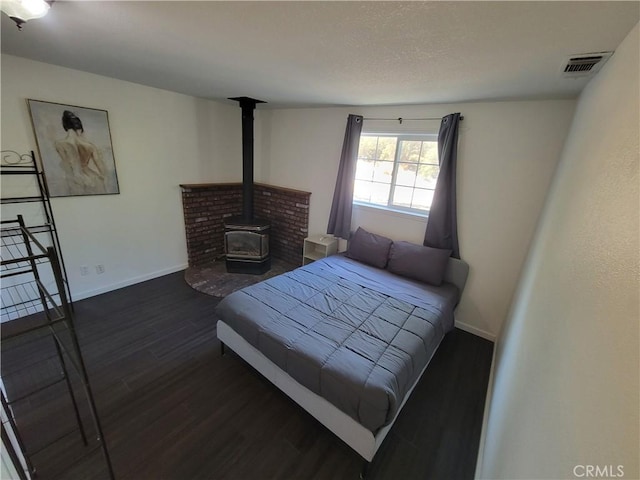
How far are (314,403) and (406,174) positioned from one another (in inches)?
103

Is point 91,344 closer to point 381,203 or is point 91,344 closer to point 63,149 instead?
point 63,149

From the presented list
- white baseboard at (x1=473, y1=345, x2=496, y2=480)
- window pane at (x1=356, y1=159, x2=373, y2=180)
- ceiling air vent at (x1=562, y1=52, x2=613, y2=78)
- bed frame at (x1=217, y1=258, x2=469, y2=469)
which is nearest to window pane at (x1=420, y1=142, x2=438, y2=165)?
window pane at (x1=356, y1=159, x2=373, y2=180)

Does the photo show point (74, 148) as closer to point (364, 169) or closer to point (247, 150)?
point (247, 150)

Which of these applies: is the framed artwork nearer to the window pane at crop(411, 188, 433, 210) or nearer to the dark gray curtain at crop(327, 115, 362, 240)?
the dark gray curtain at crop(327, 115, 362, 240)

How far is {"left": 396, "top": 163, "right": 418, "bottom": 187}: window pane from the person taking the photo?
315 centimetres

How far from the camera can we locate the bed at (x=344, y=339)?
1.53m

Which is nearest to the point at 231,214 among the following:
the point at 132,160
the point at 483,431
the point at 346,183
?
the point at 132,160

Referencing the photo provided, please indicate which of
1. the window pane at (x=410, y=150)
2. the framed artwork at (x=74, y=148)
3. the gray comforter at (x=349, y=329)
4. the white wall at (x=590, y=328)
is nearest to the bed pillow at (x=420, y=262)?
the gray comforter at (x=349, y=329)

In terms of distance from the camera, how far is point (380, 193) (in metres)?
3.44

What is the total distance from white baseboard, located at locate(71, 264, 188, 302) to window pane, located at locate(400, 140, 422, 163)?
11.2 feet

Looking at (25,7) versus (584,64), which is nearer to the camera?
(25,7)

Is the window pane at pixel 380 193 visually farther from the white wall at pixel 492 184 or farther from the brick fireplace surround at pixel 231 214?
the brick fireplace surround at pixel 231 214

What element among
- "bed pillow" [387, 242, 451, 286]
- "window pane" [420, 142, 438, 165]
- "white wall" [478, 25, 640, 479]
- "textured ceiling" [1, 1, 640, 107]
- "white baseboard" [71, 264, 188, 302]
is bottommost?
"white baseboard" [71, 264, 188, 302]

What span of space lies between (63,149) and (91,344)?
6.22 feet
